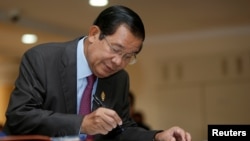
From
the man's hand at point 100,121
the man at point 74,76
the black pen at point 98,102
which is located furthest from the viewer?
the black pen at point 98,102

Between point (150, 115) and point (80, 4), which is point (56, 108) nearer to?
point (80, 4)

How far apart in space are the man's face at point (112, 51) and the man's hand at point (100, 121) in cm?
22

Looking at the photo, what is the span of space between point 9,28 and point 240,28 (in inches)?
105

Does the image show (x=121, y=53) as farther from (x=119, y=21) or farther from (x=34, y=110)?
(x=34, y=110)

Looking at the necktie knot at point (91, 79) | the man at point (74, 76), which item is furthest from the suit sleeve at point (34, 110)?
the necktie knot at point (91, 79)

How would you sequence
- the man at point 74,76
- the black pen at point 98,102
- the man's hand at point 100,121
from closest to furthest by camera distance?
the man's hand at point 100,121
the man at point 74,76
the black pen at point 98,102

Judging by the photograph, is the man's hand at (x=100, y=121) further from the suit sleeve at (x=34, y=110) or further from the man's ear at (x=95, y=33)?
the man's ear at (x=95, y=33)

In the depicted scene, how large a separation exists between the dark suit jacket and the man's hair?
0.12 meters

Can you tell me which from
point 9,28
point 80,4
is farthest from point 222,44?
point 9,28

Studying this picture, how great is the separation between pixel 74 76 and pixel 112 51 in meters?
0.13

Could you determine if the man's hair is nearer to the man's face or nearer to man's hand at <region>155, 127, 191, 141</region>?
the man's face

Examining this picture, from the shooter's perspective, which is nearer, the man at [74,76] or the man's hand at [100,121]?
the man's hand at [100,121]

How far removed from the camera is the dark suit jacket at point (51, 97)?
3.73ft

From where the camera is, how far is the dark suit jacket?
1137 mm
